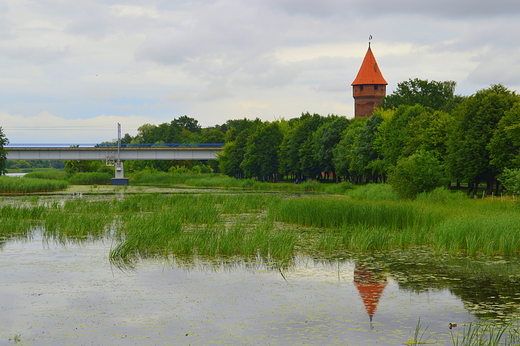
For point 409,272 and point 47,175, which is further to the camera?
point 47,175

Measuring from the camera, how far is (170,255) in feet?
66.6

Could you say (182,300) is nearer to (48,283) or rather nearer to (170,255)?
(48,283)

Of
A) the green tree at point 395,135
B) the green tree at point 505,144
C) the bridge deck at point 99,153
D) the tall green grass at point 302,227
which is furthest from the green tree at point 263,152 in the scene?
the tall green grass at point 302,227

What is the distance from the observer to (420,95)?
102 metres

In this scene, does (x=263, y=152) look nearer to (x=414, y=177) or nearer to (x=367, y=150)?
(x=367, y=150)

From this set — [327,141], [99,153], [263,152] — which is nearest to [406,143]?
[327,141]

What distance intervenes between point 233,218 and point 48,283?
16.0 meters

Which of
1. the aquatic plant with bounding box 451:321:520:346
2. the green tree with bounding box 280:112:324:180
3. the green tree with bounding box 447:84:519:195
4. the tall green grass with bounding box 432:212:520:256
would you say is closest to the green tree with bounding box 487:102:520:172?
the green tree with bounding box 447:84:519:195

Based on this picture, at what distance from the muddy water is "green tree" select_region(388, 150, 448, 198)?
2369 centimetres

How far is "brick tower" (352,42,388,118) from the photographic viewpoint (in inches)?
4611

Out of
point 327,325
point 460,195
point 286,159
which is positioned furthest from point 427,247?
point 286,159

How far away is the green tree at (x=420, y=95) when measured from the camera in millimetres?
99875

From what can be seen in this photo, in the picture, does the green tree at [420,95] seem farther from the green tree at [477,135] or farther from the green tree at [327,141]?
the green tree at [477,135]

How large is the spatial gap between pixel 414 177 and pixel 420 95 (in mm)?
64340
